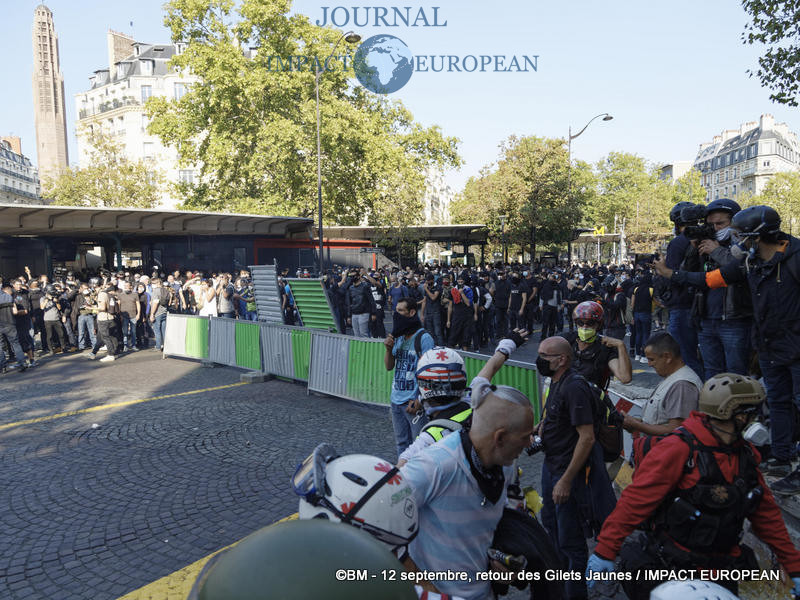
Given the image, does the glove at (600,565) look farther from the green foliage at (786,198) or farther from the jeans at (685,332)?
the green foliage at (786,198)

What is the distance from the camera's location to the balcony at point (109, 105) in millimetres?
61188

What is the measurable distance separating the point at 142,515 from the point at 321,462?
13.4ft

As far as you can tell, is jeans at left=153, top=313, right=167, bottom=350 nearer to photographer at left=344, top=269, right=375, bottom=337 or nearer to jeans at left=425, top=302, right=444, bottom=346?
photographer at left=344, top=269, right=375, bottom=337

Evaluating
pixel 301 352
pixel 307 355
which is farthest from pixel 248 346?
pixel 307 355

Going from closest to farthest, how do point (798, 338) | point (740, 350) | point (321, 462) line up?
point (321, 462), point (798, 338), point (740, 350)

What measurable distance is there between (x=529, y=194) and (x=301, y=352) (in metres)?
24.1

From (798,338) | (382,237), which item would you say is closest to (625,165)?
A: (382,237)

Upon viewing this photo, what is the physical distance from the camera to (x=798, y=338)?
3.57m

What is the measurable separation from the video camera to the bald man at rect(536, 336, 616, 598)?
214 centimetres

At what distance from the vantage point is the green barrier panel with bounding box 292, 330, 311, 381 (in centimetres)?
934

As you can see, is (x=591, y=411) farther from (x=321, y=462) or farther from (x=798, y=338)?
(x=321, y=462)

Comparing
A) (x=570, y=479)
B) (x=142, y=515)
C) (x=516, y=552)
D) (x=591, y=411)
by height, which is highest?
(x=591, y=411)

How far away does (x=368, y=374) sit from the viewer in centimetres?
809

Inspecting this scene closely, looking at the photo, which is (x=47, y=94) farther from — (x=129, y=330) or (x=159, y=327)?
(x=159, y=327)
